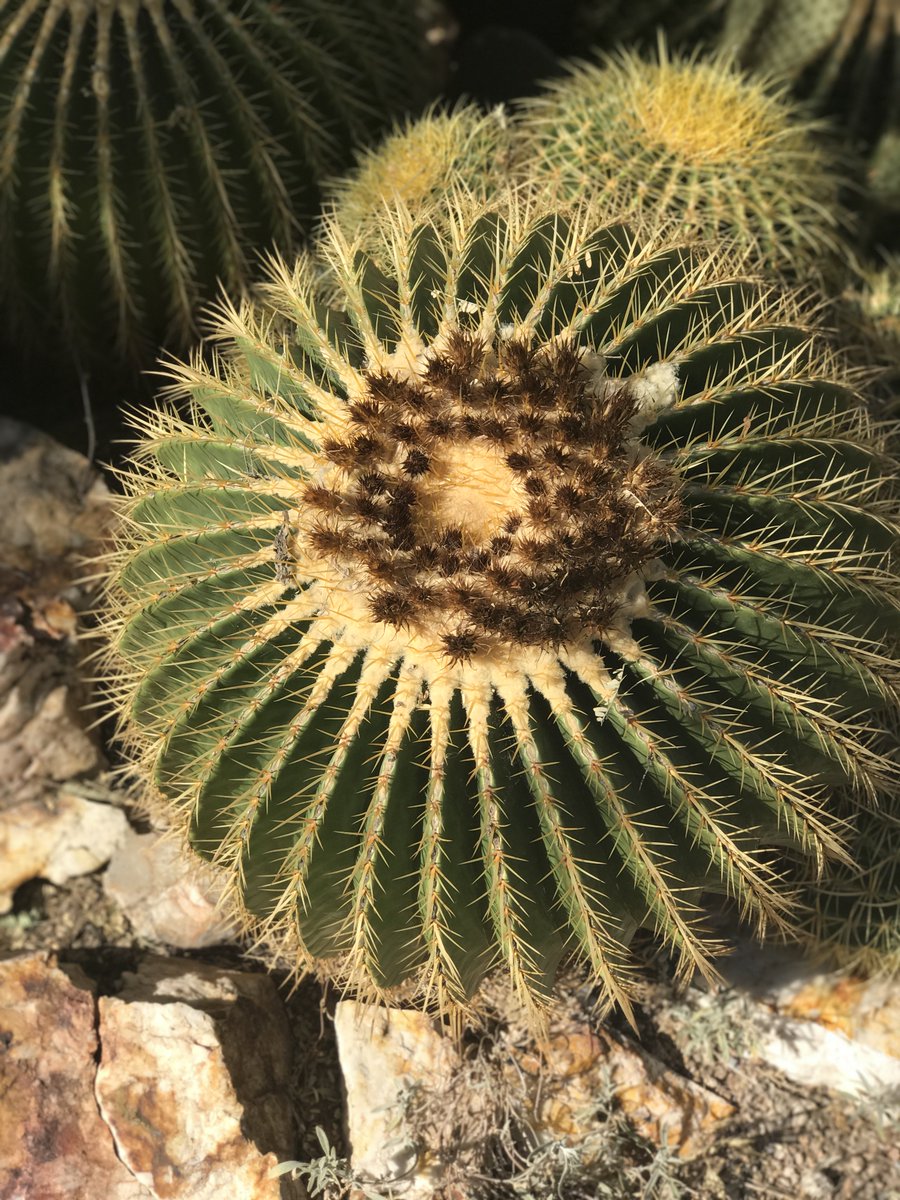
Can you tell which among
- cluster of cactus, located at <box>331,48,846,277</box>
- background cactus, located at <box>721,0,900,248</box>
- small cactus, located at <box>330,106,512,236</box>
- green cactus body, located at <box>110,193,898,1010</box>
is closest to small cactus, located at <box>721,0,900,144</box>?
background cactus, located at <box>721,0,900,248</box>

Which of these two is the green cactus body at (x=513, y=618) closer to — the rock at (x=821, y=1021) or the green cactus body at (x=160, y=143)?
the rock at (x=821, y=1021)

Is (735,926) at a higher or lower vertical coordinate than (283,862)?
lower

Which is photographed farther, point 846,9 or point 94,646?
point 846,9

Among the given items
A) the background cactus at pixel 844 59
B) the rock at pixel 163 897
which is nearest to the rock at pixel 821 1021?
Answer: the rock at pixel 163 897

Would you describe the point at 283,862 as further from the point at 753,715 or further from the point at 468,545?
the point at 753,715

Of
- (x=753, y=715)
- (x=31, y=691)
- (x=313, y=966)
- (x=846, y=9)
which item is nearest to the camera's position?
(x=753, y=715)

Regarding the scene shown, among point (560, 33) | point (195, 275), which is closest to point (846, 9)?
point (560, 33)

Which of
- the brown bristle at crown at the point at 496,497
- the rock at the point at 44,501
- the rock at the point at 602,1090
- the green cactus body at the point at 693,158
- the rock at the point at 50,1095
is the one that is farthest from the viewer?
the rock at the point at 44,501

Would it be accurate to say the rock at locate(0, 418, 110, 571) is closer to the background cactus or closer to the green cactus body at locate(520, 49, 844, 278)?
the green cactus body at locate(520, 49, 844, 278)
